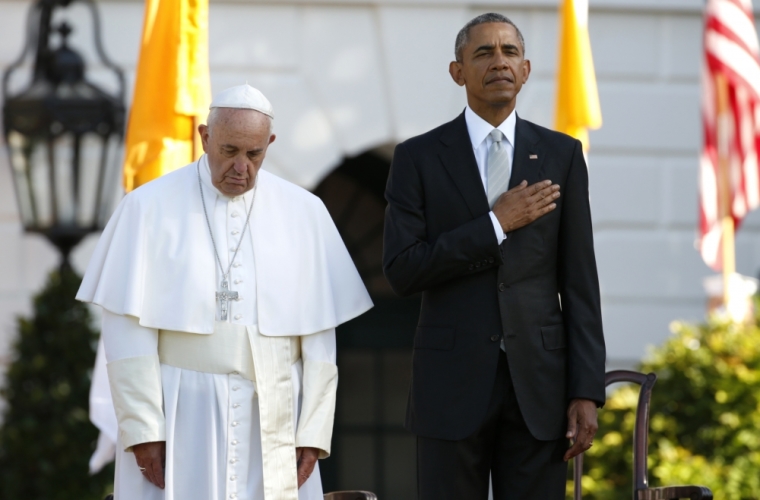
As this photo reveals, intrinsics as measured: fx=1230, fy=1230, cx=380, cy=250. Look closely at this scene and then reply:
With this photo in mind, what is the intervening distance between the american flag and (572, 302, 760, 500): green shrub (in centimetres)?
87

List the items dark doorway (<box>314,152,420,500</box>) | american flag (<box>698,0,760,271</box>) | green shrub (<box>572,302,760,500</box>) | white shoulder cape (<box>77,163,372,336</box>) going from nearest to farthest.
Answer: white shoulder cape (<box>77,163,372,336</box>), green shrub (<box>572,302,760,500</box>), american flag (<box>698,0,760,271</box>), dark doorway (<box>314,152,420,500</box>)

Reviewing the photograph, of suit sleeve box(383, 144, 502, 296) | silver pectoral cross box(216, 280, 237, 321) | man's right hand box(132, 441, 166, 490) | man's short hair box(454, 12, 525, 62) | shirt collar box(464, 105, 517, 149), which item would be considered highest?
man's short hair box(454, 12, 525, 62)

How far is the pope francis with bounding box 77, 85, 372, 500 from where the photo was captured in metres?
3.30

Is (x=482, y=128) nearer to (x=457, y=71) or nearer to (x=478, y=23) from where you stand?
(x=457, y=71)

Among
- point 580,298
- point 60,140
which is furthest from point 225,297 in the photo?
point 60,140

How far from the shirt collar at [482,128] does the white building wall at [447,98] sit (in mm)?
3512

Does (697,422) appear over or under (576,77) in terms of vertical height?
under

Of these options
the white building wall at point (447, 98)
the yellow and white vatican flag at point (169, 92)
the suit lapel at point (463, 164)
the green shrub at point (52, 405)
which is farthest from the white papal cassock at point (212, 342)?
the white building wall at point (447, 98)

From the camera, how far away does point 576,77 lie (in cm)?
507

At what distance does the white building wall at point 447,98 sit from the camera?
688 cm

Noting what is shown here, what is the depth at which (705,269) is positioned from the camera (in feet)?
23.5

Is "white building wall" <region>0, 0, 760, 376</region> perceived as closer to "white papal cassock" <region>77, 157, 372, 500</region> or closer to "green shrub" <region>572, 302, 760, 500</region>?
"green shrub" <region>572, 302, 760, 500</region>

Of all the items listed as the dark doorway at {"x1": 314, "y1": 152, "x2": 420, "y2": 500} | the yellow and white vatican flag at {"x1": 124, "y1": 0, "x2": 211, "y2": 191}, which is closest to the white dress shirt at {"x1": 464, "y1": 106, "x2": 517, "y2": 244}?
the yellow and white vatican flag at {"x1": 124, "y1": 0, "x2": 211, "y2": 191}

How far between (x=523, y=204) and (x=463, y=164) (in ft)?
0.77
